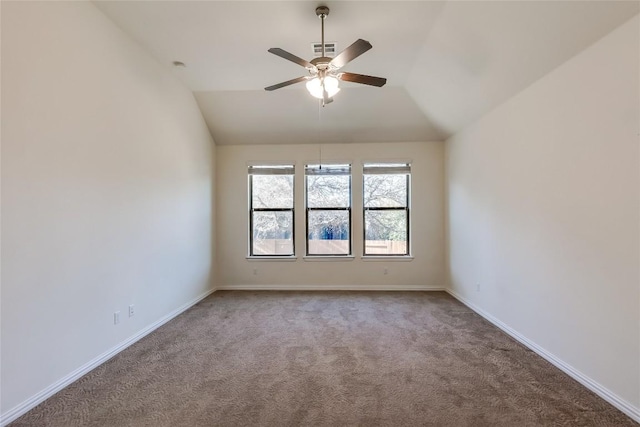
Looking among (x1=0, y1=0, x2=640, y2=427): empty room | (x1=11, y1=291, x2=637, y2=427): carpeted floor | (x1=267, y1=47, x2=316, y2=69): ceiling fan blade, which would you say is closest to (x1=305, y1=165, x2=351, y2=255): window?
(x1=0, y1=0, x2=640, y2=427): empty room

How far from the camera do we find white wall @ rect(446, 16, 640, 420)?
2014 mm

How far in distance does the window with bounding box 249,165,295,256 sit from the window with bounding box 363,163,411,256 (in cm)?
143

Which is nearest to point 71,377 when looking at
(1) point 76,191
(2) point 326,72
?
(1) point 76,191

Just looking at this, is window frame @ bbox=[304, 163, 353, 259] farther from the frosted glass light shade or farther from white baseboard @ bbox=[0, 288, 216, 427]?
the frosted glass light shade

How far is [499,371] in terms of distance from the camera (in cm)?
252

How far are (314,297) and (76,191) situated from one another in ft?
11.4

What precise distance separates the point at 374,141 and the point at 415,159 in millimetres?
Result: 805

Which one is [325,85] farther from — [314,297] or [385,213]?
[314,297]

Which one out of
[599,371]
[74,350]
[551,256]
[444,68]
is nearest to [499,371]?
[599,371]

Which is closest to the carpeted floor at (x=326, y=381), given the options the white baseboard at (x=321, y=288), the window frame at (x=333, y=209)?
the white baseboard at (x=321, y=288)

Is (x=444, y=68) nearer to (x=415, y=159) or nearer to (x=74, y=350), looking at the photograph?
(x=415, y=159)

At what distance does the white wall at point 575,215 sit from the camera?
2.01m

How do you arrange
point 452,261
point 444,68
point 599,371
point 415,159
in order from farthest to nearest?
point 415,159
point 452,261
point 444,68
point 599,371

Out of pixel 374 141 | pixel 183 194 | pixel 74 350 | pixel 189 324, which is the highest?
pixel 374 141
